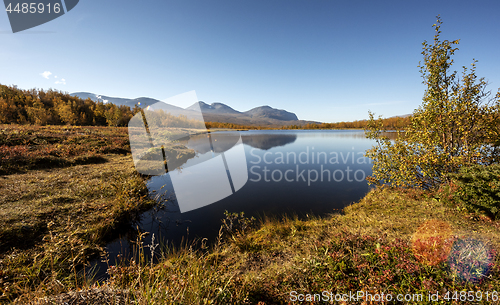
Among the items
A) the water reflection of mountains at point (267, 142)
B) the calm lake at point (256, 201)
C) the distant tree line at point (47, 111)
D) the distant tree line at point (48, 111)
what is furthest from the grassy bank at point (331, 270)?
the distant tree line at point (47, 111)

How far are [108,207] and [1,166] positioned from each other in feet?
37.0

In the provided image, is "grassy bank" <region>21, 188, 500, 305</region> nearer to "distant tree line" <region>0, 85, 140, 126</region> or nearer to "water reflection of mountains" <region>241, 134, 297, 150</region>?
"water reflection of mountains" <region>241, 134, 297, 150</region>

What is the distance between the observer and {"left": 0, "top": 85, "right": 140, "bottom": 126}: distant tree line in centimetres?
4717

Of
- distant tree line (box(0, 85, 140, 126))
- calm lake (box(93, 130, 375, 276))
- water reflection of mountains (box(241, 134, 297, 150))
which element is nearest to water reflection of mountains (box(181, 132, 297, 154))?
water reflection of mountains (box(241, 134, 297, 150))

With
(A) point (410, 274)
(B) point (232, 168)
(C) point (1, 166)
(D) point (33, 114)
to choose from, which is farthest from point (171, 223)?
(D) point (33, 114)

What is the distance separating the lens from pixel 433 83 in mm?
8117

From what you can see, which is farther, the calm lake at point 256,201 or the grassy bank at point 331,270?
the calm lake at point 256,201

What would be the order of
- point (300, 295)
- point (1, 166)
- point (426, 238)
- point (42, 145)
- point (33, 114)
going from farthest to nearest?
point (33, 114) → point (42, 145) → point (1, 166) → point (426, 238) → point (300, 295)

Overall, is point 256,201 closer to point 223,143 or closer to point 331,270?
point 331,270

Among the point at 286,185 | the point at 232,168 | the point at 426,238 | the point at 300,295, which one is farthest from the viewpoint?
the point at 232,168

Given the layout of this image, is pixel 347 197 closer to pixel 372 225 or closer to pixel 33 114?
pixel 372 225

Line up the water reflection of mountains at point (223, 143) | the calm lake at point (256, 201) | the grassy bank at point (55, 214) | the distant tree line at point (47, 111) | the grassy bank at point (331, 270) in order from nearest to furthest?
1. the grassy bank at point (331, 270)
2. the grassy bank at point (55, 214)
3. the calm lake at point (256, 201)
4. the water reflection of mountains at point (223, 143)
5. the distant tree line at point (47, 111)

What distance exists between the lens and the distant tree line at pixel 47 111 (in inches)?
1857

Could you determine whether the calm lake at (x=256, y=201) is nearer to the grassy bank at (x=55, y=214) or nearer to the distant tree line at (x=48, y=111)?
the grassy bank at (x=55, y=214)
